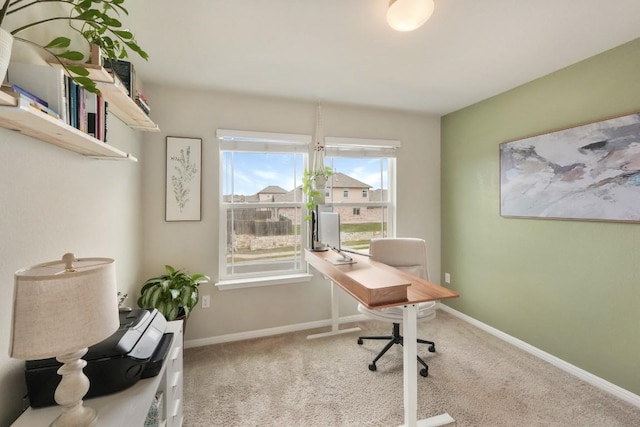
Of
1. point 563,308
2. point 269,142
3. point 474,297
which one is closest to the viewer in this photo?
point 563,308

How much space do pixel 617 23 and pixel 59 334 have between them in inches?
120

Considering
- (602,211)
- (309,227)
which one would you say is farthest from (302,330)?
(602,211)

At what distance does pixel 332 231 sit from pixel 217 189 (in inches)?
48.6

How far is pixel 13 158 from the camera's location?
3.31ft

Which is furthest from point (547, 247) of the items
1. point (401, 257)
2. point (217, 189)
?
point (217, 189)

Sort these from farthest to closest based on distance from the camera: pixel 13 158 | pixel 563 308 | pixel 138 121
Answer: pixel 563 308, pixel 138 121, pixel 13 158

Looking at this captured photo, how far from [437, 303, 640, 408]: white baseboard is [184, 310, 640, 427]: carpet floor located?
5 cm

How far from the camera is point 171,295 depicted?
2.14 m

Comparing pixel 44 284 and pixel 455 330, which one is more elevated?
pixel 44 284

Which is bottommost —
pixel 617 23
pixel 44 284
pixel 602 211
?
pixel 44 284

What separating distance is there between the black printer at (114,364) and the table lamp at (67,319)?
0.16 meters

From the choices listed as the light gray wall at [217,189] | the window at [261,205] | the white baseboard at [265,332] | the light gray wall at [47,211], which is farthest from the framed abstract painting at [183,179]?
the white baseboard at [265,332]

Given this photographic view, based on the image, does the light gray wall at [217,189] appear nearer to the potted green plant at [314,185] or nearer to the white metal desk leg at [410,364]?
the potted green plant at [314,185]

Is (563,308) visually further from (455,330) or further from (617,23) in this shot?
(617,23)
